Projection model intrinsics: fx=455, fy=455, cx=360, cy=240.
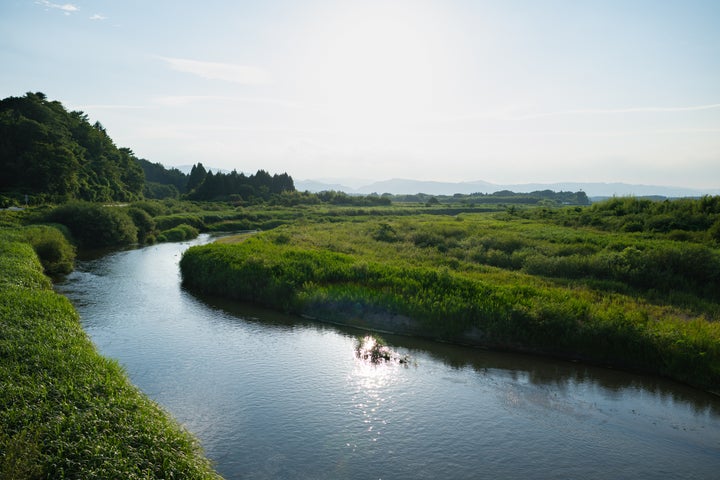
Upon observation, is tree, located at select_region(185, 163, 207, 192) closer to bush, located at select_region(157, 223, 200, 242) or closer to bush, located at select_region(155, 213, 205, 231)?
bush, located at select_region(155, 213, 205, 231)

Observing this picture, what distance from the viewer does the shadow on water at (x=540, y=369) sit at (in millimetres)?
16688

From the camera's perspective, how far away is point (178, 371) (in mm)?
17250

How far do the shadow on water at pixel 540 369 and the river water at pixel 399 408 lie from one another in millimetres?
76

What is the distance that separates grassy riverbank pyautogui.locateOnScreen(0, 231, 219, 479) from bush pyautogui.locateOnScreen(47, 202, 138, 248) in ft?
113

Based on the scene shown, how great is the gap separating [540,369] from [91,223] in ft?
150

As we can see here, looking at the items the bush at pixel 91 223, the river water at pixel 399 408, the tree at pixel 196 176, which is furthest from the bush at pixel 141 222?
the tree at pixel 196 176

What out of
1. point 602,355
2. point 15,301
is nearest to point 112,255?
point 15,301

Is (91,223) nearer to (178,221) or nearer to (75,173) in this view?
(178,221)

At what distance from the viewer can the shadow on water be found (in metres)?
16.7

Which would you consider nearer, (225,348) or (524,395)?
(524,395)

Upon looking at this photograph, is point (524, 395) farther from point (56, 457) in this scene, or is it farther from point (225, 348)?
point (56, 457)

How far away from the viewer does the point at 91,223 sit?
4691 cm

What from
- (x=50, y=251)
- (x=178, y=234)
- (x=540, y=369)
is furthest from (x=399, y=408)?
(x=178, y=234)

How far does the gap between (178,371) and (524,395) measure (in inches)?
Result: 505
